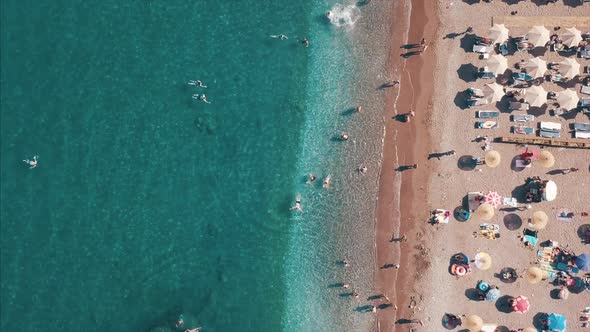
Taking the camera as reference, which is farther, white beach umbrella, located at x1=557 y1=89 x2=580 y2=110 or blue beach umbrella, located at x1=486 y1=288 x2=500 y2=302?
blue beach umbrella, located at x1=486 y1=288 x2=500 y2=302

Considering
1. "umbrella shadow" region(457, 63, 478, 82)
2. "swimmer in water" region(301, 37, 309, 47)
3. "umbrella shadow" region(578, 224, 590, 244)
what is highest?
"swimmer in water" region(301, 37, 309, 47)

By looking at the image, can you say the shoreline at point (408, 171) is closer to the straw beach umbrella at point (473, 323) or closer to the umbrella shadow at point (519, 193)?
the straw beach umbrella at point (473, 323)

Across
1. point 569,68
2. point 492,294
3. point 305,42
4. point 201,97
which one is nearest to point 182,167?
point 201,97

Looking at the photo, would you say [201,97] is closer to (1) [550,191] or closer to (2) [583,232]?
(1) [550,191]

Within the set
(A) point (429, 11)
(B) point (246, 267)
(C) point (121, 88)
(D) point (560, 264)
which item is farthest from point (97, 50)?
(D) point (560, 264)

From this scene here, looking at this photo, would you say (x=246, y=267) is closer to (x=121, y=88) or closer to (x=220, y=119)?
(x=220, y=119)

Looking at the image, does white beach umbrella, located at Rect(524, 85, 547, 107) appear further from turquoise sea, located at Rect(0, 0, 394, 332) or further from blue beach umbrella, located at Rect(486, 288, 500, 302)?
A: blue beach umbrella, located at Rect(486, 288, 500, 302)

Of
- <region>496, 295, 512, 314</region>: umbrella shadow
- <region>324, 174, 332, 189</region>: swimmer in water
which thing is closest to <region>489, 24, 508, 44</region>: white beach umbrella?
<region>324, 174, 332, 189</region>: swimmer in water
